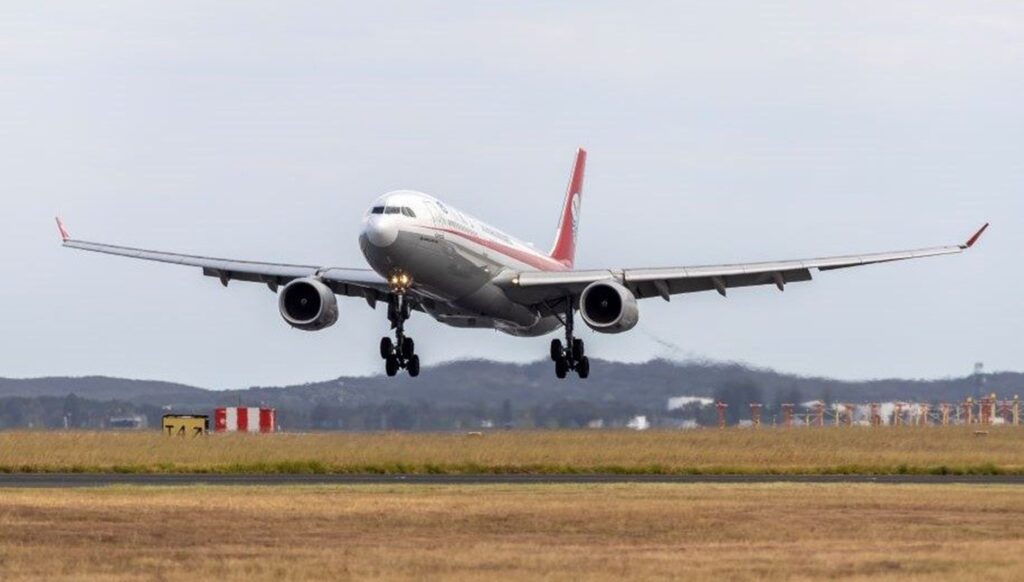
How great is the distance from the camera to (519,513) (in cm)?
3375

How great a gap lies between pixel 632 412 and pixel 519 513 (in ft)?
127

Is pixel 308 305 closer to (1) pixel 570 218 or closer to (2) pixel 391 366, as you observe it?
(2) pixel 391 366

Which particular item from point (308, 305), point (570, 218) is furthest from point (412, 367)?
point (570, 218)

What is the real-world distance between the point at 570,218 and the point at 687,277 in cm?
1738

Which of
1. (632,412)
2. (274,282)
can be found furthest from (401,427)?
(274,282)

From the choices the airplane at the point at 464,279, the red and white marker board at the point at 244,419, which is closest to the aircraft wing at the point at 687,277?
the airplane at the point at 464,279

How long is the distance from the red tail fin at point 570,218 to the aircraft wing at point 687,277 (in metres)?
10.7

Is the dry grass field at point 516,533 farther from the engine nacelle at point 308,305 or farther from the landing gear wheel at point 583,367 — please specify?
the landing gear wheel at point 583,367

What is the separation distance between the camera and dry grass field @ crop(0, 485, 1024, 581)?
24562mm

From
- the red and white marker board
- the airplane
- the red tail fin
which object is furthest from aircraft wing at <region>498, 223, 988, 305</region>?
the red and white marker board

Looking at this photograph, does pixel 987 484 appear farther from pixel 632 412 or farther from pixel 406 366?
pixel 632 412

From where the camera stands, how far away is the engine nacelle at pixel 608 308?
54.1 metres

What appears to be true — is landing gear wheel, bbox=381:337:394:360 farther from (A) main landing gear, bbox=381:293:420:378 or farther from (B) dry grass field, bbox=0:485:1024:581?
(B) dry grass field, bbox=0:485:1024:581

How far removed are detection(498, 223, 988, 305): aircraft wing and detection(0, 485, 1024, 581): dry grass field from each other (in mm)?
13814
